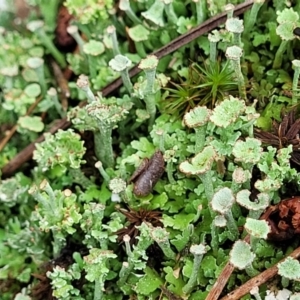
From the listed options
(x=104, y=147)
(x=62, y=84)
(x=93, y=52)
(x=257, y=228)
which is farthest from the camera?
(x=62, y=84)

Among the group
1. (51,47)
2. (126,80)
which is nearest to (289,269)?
(126,80)

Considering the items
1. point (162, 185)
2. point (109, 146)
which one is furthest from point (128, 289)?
point (109, 146)

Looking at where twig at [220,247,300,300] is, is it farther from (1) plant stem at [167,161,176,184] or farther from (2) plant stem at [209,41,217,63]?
(2) plant stem at [209,41,217,63]

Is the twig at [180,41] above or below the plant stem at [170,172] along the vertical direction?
above

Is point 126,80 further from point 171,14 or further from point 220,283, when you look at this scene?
point 220,283

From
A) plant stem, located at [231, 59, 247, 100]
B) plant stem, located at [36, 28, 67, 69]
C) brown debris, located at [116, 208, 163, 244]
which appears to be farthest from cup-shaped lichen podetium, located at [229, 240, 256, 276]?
plant stem, located at [36, 28, 67, 69]

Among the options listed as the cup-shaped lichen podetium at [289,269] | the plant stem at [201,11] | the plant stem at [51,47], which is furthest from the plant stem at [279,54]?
the plant stem at [51,47]

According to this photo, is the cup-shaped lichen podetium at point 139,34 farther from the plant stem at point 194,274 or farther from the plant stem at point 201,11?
the plant stem at point 194,274

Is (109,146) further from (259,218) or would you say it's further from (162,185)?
(259,218)
